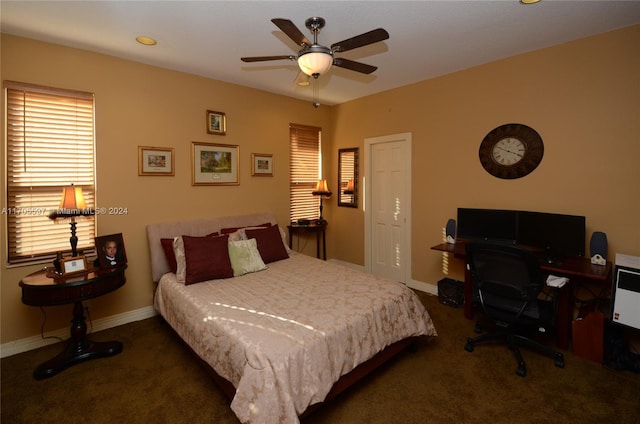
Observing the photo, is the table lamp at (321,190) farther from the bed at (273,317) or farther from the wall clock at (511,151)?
the wall clock at (511,151)

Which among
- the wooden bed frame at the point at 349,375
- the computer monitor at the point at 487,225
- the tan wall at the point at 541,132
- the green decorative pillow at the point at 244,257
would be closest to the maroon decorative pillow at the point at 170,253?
the green decorative pillow at the point at 244,257

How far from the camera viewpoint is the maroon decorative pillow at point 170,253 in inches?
130

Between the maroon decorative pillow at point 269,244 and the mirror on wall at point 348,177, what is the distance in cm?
169

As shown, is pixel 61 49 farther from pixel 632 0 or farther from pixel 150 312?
pixel 632 0

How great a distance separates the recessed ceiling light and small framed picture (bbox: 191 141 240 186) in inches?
44.3

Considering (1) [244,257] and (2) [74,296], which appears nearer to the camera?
(2) [74,296]

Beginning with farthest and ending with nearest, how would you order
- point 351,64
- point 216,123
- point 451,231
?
point 216,123 → point 451,231 → point 351,64

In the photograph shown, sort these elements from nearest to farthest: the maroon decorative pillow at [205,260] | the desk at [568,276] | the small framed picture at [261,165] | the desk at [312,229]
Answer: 1. the desk at [568,276]
2. the maroon decorative pillow at [205,260]
3. the small framed picture at [261,165]
4. the desk at [312,229]

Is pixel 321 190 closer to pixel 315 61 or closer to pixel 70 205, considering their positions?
pixel 315 61

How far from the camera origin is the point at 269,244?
370 cm

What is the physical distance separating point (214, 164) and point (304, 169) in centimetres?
155

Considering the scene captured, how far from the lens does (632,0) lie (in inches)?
91.4

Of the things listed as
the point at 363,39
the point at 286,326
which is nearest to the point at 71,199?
the point at 286,326

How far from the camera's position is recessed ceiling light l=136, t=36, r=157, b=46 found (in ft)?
9.36
